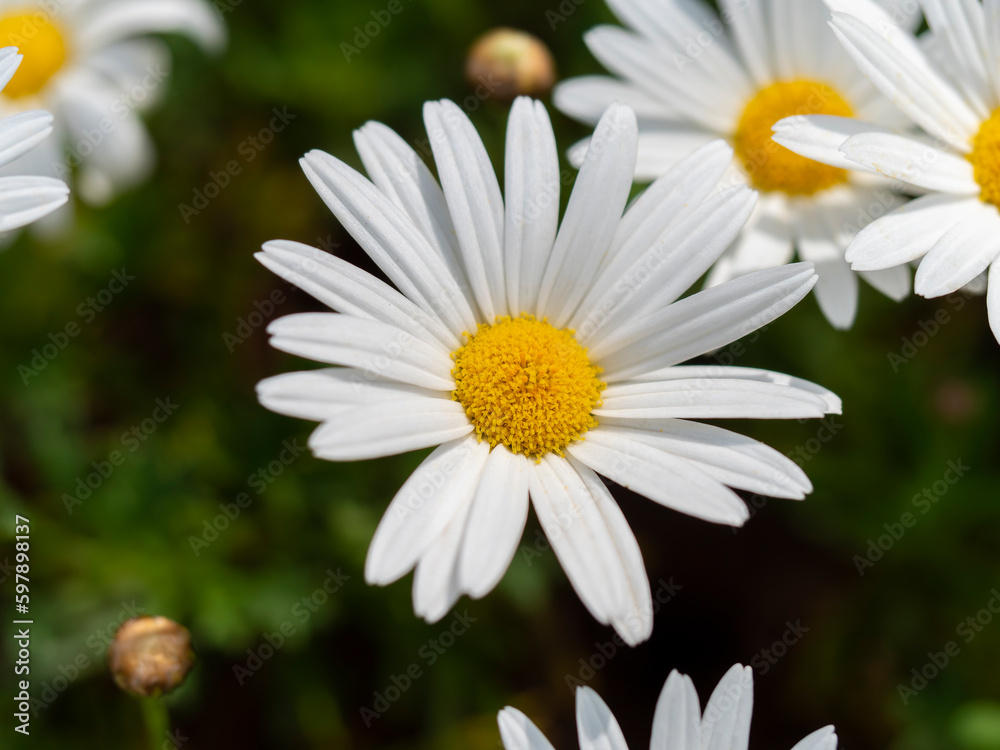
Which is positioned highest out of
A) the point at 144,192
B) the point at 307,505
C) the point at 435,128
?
the point at 144,192

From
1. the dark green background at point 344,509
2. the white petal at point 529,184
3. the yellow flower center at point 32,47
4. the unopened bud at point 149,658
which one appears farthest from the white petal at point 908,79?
the yellow flower center at point 32,47

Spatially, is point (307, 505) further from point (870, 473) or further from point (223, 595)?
point (870, 473)

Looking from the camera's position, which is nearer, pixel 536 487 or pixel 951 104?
pixel 536 487

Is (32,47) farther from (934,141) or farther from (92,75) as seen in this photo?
(934,141)

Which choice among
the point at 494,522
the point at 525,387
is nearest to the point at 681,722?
the point at 494,522

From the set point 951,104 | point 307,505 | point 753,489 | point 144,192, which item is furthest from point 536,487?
point 144,192

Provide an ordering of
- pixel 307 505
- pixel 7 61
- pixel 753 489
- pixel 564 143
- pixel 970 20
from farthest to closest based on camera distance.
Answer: pixel 564 143
pixel 307 505
pixel 970 20
pixel 7 61
pixel 753 489

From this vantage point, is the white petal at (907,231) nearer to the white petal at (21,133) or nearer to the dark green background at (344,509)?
the dark green background at (344,509)
